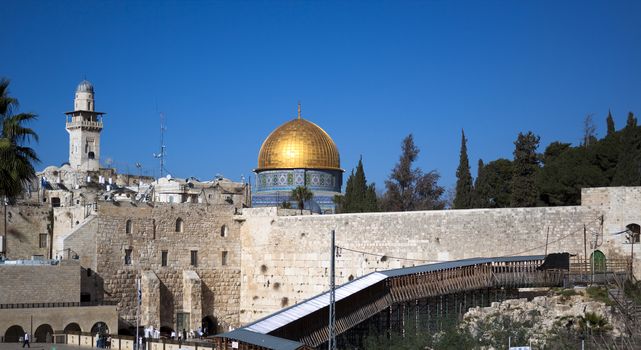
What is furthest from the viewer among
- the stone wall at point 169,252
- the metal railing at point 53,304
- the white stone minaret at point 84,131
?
the white stone minaret at point 84,131

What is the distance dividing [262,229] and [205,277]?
8.91ft

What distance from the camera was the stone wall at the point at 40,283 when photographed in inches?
1182

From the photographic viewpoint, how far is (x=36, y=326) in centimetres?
2928

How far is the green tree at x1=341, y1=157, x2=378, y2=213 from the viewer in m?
40.9

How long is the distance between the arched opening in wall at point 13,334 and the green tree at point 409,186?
18.6 m

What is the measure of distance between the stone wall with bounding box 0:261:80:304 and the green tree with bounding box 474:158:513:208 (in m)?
15.0

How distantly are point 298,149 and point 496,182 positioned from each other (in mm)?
11077

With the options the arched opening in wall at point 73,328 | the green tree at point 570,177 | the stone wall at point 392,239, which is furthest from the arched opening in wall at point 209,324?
the green tree at point 570,177

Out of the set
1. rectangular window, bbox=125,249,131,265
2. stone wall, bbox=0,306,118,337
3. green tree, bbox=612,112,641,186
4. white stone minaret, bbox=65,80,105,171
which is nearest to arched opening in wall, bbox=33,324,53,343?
stone wall, bbox=0,306,118,337

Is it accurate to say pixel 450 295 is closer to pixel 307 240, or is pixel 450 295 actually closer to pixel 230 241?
pixel 307 240

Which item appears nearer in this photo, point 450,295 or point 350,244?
point 450,295

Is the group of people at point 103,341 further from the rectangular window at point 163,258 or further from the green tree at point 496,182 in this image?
the green tree at point 496,182

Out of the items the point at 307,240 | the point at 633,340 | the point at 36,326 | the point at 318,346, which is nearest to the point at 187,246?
the point at 307,240

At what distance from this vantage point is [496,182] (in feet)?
131
